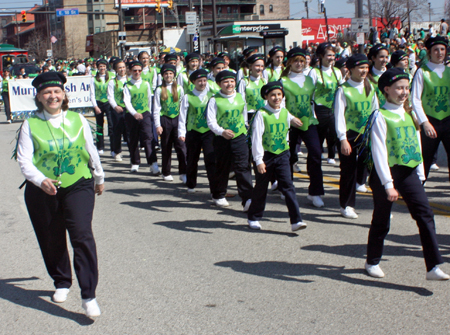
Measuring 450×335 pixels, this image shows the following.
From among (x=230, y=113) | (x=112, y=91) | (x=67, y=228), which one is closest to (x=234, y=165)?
(x=230, y=113)

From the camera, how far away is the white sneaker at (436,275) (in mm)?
4609

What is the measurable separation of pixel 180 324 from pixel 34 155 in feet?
5.48

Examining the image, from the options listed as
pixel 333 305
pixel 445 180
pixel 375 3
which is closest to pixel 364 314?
pixel 333 305

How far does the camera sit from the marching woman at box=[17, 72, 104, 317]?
432cm

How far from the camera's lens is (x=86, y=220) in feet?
14.4

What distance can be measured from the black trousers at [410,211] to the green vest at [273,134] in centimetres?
178

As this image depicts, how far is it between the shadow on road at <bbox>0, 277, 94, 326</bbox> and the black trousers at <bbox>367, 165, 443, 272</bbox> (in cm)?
239

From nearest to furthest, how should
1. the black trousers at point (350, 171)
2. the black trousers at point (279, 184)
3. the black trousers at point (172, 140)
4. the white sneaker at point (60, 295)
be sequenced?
1. the white sneaker at point (60, 295)
2. the black trousers at point (279, 184)
3. the black trousers at point (350, 171)
4. the black trousers at point (172, 140)

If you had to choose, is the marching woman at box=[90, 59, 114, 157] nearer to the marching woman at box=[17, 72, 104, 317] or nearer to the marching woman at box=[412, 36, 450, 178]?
the marching woman at box=[412, 36, 450, 178]

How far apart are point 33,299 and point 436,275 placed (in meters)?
3.28

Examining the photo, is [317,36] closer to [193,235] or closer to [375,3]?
[375,3]

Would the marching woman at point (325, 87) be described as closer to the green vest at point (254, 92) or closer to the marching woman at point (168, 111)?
the green vest at point (254, 92)

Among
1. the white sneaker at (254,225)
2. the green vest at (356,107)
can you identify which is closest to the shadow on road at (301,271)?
the white sneaker at (254,225)


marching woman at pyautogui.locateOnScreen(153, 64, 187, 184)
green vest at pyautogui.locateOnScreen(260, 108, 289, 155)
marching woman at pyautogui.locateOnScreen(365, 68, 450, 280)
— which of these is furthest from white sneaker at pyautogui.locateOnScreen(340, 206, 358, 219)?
marching woman at pyautogui.locateOnScreen(153, 64, 187, 184)
